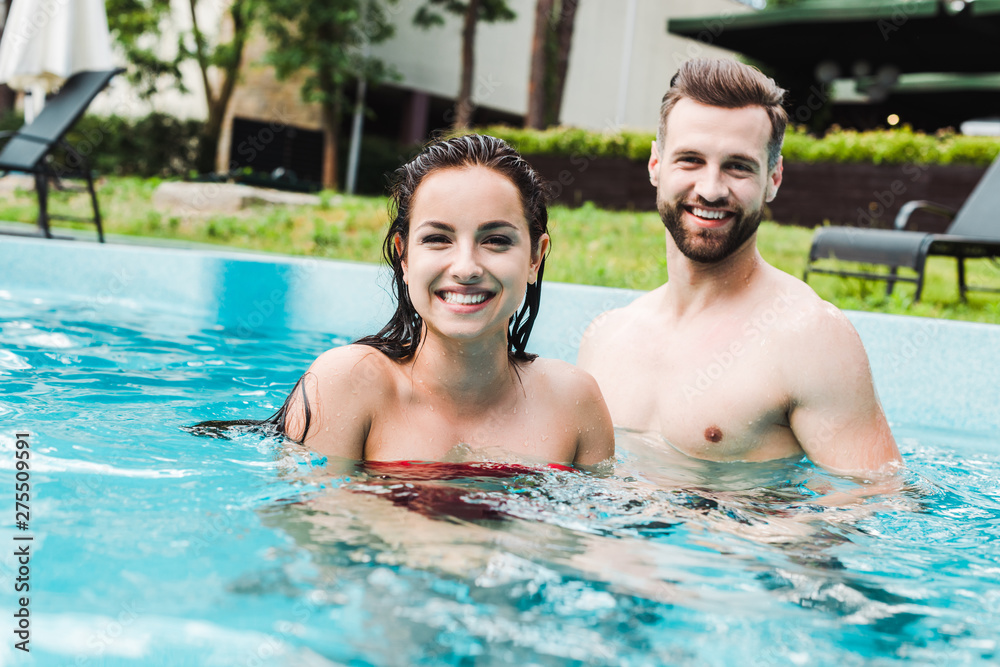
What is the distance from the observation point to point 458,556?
1.87m

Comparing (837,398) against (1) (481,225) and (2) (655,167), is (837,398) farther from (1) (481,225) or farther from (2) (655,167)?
(1) (481,225)

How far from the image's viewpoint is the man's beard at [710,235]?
9.29ft

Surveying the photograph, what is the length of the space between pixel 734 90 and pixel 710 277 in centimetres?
61

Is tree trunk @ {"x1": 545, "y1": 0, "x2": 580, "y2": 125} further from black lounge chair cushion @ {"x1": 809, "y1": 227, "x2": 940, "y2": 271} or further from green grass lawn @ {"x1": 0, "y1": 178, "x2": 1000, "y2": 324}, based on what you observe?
black lounge chair cushion @ {"x1": 809, "y1": 227, "x2": 940, "y2": 271}

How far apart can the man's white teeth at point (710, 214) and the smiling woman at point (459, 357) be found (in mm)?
534

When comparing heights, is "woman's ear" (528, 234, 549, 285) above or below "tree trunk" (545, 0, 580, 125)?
below

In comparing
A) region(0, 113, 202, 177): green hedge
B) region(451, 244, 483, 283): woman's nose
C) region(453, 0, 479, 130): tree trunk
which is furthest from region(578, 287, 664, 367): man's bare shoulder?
region(0, 113, 202, 177): green hedge

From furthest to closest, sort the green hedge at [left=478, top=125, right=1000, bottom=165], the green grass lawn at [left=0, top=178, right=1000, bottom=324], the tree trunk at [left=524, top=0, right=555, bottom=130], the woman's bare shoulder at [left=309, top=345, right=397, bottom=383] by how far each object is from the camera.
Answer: the tree trunk at [left=524, top=0, right=555, bottom=130], the green hedge at [left=478, top=125, right=1000, bottom=165], the green grass lawn at [left=0, top=178, right=1000, bottom=324], the woman's bare shoulder at [left=309, top=345, right=397, bottom=383]

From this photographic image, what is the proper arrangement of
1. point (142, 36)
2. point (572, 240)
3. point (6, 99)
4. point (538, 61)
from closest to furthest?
point (572, 240)
point (538, 61)
point (142, 36)
point (6, 99)

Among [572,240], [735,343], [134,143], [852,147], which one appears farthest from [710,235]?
[134,143]

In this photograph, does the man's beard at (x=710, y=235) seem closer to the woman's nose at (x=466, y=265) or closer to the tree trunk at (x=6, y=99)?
the woman's nose at (x=466, y=265)

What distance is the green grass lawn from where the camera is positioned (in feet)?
23.1

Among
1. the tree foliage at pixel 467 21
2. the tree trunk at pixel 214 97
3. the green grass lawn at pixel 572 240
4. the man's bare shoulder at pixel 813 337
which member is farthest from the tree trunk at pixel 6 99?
the man's bare shoulder at pixel 813 337

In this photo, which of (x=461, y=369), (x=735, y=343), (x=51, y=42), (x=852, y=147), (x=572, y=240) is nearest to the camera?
(x=461, y=369)
